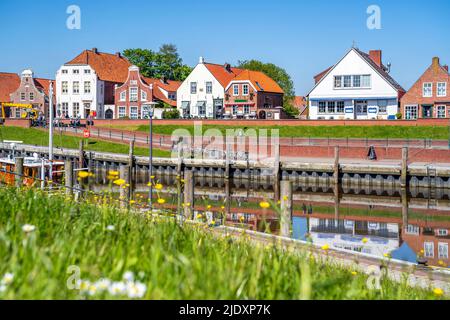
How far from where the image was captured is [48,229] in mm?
7148

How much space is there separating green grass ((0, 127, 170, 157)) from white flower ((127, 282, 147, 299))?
1958 inches

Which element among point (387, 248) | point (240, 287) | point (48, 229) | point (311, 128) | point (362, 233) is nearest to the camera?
point (240, 287)

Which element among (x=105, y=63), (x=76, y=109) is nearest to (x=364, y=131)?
(x=76, y=109)

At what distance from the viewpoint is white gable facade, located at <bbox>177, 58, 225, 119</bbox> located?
77.3m

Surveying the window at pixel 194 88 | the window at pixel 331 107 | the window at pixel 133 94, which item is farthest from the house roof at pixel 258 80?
the window at pixel 133 94

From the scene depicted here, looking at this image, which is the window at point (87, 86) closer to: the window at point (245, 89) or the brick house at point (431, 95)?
the window at point (245, 89)

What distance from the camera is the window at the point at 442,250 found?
22109 mm

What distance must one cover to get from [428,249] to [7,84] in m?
80.6

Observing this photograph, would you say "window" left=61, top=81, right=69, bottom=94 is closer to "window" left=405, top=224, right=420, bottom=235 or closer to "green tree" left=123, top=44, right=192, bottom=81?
"green tree" left=123, top=44, right=192, bottom=81

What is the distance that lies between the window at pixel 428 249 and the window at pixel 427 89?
42743mm

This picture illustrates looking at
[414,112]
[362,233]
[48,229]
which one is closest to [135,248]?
[48,229]

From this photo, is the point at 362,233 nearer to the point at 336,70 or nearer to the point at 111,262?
the point at 111,262

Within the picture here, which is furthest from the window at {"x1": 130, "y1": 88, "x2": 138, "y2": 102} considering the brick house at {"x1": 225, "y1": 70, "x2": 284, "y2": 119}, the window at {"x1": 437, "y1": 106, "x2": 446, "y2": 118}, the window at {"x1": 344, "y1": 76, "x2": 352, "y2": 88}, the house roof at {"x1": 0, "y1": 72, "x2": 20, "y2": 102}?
the window at {"x1": 437, "y1": 106, "x2": 446, "y2": 118}
